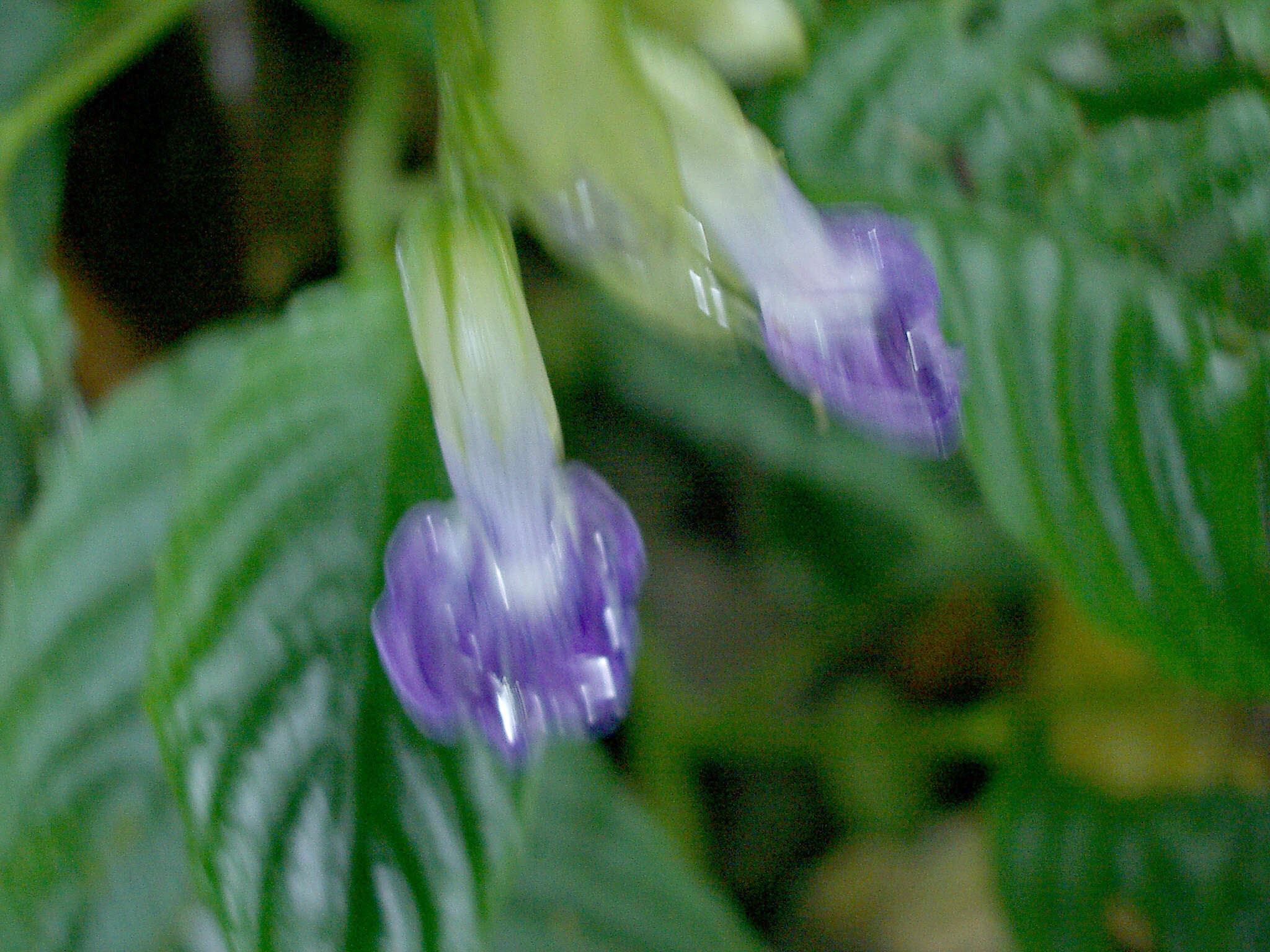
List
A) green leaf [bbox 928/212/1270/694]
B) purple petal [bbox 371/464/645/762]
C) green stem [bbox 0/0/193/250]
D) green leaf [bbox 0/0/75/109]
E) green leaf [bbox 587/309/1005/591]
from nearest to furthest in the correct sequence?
purple petal [bbox 371/464/645/762] → green leaf [bbox 928/212/1270/694] → green stem [bbox 0/0/193/250] → green leaf [bbox 0/0/75/109] → green leaf [bbox 587/309/1005/591]

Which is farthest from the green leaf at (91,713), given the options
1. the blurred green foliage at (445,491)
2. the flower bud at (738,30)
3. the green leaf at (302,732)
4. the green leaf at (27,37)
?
the flower bud at (738,30)

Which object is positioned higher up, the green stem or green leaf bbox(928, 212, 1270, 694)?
the green stem

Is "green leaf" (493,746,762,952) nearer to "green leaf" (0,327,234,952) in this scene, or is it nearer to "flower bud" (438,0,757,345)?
"green leaf" (0,327,234,952)

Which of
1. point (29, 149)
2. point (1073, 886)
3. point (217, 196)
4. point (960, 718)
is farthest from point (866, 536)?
point (29, 149)

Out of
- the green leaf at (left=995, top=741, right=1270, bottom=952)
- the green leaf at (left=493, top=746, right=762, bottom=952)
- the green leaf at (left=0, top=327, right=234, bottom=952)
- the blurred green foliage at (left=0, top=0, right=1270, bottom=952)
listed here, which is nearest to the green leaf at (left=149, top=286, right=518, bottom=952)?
the blurred green foliage at (left=0, top=0, right=1270, bottom=952)

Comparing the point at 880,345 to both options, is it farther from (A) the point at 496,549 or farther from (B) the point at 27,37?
(B) the point at 27,37

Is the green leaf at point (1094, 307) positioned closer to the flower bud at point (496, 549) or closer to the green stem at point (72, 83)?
the flower bud at point (496, 549)

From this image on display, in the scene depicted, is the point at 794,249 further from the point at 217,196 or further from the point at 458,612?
the point at 217,196
